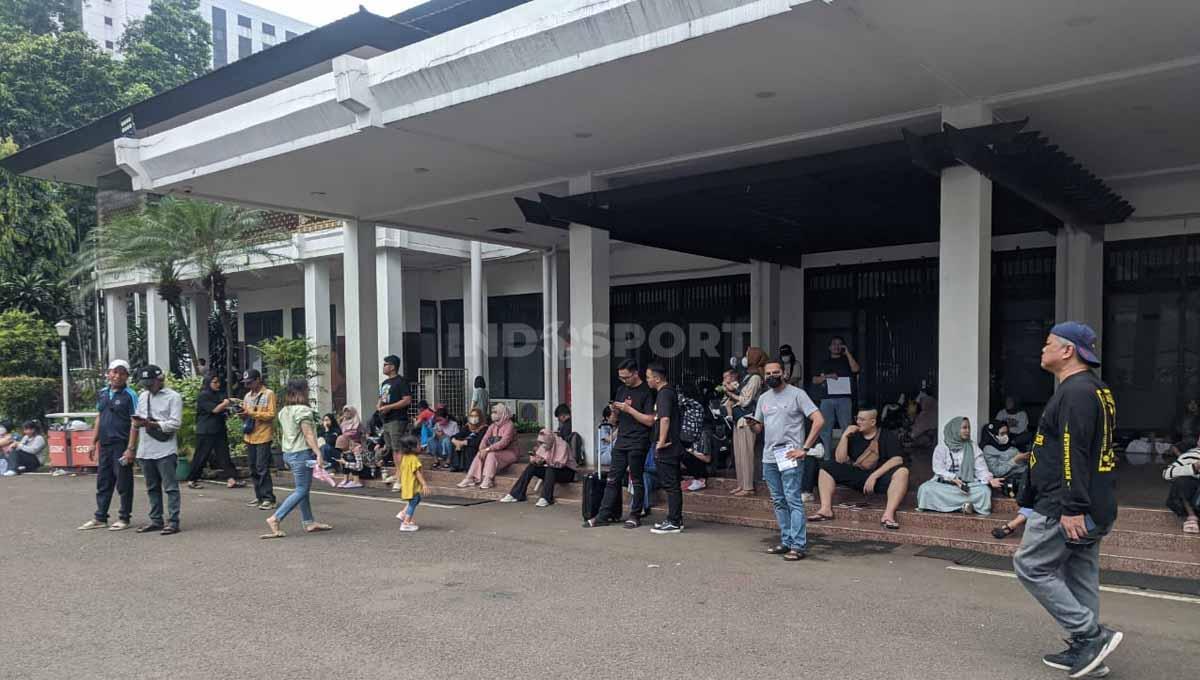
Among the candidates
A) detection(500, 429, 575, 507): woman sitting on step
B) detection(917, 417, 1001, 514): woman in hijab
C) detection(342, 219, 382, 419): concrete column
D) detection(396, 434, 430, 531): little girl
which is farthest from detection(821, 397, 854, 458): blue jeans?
detection(342, 219, 382, 419): concrete column

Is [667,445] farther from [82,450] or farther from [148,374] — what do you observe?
[82,450]

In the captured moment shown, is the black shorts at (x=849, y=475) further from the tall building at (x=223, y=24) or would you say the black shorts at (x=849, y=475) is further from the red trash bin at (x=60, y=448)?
the tall building at (x=223, y=24)

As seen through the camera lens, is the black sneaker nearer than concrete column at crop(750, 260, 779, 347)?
Yes

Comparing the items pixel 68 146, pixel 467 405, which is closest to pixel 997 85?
pixel 467 405

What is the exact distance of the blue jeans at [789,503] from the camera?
6734 mm

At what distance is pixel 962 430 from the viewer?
7.73 meters

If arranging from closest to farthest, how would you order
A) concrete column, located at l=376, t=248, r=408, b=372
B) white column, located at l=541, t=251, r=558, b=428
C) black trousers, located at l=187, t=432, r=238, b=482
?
1. black trousers, located at l=187, t=432, r=238, b=482
2. white column, located at l=541, t=251, r=558, b=428
3. concrete column, located at l=376, t=248, r=408, b=372

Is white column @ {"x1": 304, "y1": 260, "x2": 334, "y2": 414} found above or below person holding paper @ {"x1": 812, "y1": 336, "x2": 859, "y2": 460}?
above

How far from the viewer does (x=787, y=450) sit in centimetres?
673

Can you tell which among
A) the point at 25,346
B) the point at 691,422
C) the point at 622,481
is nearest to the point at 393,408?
the point at 622,481

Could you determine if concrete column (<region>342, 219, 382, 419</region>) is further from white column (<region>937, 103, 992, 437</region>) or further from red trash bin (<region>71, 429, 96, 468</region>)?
white column (<region>937, 103, 992, 437</region>)

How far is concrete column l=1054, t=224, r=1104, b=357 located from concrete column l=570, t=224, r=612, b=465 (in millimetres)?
6362

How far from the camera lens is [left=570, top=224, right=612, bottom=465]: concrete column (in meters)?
10.6

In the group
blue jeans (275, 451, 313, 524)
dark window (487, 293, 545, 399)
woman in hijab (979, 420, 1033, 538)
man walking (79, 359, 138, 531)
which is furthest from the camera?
dark window (487, 293, 545, 399)
